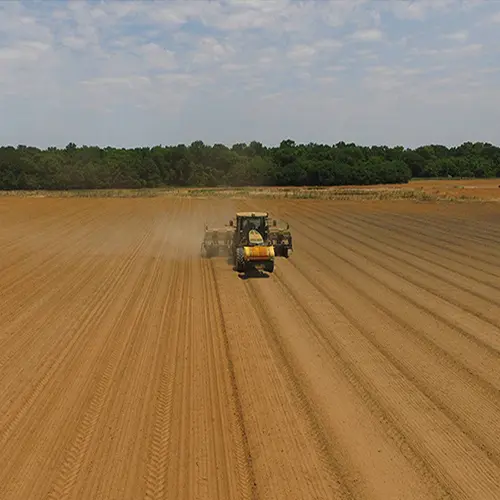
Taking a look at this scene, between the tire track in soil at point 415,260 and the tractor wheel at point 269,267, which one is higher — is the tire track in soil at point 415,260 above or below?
below

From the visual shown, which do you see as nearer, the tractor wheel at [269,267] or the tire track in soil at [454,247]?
the tractor wheel at [269,267]

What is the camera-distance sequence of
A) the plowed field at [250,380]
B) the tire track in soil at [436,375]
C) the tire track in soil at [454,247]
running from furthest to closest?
the tire track in soil at [454,247]
the tire track in soil at [436,375]
the plowed field at [250,380]

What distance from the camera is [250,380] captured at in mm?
10938

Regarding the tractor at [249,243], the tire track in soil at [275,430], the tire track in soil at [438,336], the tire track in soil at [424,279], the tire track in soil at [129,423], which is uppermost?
the tractor at [249,243]

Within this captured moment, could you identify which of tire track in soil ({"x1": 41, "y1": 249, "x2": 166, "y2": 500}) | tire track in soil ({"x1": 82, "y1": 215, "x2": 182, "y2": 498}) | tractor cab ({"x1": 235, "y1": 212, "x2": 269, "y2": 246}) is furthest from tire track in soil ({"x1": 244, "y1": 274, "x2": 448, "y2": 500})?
tractor cab ({"x1": 235, "y1": 212, "x2": 269, "y2": 246})

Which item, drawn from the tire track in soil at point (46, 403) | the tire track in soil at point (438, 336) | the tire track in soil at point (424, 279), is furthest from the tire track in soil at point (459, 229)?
the tire track in soil at point (46, 403)

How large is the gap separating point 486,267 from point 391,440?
1547 cm

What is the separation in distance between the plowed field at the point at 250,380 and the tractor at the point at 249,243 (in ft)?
2.14

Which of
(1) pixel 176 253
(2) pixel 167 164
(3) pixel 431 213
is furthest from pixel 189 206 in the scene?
(2) pixel 167 164

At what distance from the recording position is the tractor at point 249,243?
66.3ft

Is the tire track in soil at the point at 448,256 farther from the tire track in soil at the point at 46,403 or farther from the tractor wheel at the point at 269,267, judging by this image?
the tire track in soil at the point at 46,403

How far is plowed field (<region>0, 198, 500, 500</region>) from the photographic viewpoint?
25.5ft

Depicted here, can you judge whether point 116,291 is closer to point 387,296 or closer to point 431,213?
point 387,296

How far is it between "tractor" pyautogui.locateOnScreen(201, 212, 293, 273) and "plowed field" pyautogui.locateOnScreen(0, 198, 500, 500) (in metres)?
0.65
